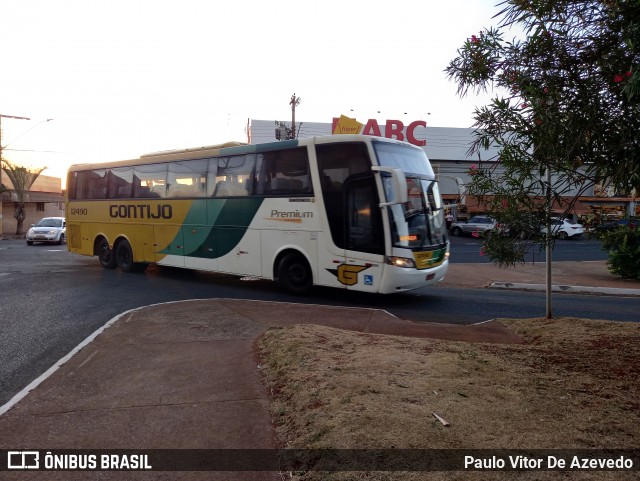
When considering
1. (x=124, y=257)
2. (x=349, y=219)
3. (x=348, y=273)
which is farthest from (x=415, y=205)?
(x=124, y=257)

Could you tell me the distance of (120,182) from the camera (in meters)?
15.3

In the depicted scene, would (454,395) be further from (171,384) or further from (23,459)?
(23,459)

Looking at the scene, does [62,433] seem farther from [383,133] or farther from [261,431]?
[383,133]

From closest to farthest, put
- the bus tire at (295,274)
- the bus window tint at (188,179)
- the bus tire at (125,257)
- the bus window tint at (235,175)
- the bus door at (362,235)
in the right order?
1. the bus door at (362,235)
2. the bus tire at (295,274)
3. the bus window tint at (235,175)
4. the bus window tint at (188,179)
5. the bus tire at (125,257)

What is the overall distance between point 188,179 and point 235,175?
180cm

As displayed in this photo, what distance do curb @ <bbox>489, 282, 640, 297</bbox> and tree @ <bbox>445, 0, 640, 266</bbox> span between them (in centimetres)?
817

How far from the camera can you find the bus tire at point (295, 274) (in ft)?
36.7

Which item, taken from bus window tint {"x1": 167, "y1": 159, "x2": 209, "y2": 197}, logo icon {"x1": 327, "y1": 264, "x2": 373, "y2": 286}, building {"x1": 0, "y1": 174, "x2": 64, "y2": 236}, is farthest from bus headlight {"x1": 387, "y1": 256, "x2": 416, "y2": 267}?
building {"x1": 0, "y1": 174, "x2": 64, "y2": 236}

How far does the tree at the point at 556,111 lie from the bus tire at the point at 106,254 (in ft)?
44.2

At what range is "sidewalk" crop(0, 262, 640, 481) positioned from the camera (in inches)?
162

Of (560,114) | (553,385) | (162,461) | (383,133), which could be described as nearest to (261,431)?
(162,461)

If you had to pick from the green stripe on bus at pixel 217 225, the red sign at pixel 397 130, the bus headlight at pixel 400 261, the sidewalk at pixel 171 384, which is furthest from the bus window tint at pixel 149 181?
the red sign at pixel 397 130

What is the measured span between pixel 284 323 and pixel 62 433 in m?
4.21

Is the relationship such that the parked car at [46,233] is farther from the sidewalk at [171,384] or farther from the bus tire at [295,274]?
the sidewalk at [171,384]
